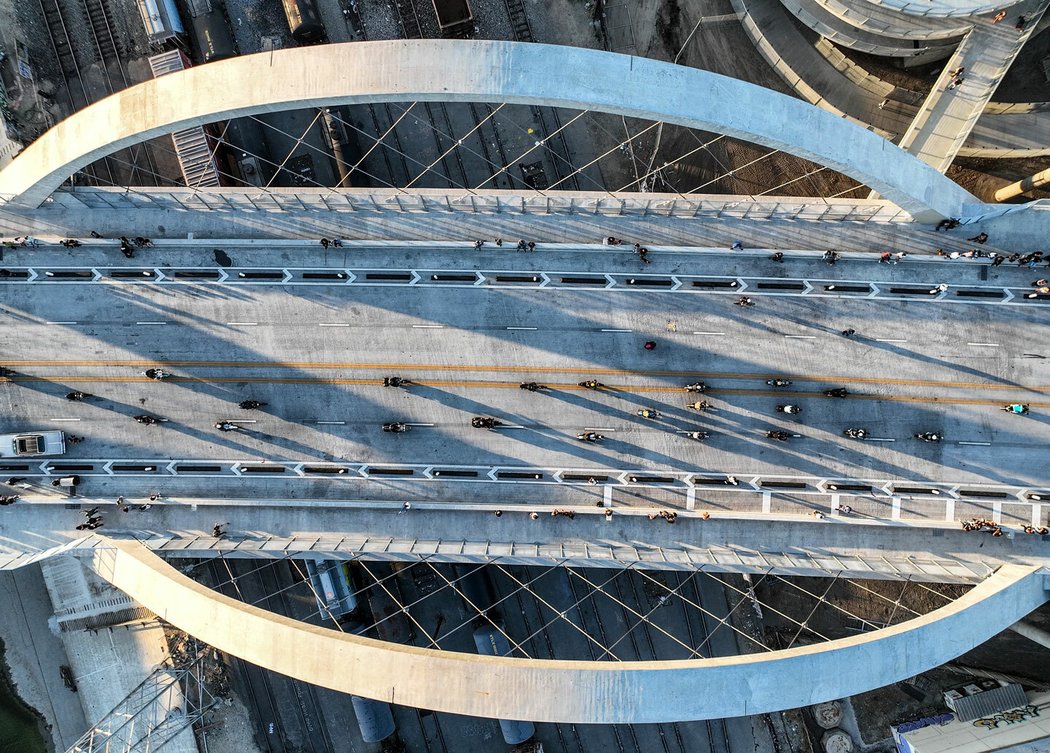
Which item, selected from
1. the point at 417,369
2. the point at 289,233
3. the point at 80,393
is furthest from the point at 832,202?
the point at 80,393

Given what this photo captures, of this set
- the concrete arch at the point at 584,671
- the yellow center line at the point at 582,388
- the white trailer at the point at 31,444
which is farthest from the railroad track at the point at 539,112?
the white trailer at the point at 31,444

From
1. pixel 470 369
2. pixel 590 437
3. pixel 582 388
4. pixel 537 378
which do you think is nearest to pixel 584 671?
pixel 590 437

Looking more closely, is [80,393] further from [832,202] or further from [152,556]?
[832,202]

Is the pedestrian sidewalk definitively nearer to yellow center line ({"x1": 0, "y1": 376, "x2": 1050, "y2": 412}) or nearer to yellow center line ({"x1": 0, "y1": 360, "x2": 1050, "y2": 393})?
yellow center line ({"x1": 0, "y1": 360, "x2": 1050, "y2": 393})

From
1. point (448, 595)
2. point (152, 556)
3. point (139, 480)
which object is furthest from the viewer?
point (448, 595)

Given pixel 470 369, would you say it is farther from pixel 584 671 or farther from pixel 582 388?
pixel 584 671

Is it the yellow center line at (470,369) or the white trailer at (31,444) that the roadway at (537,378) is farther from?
the white trailer at (31,444)
